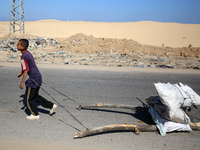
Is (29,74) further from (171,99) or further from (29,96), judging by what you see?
(171,99)

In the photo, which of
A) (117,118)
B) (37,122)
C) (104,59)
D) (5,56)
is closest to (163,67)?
(104,59)

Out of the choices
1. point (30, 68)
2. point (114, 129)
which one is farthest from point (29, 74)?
point (114, 129)

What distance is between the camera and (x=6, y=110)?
433cm

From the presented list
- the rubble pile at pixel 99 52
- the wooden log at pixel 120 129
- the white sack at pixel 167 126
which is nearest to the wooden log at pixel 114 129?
the wooden log at pixel 120 129

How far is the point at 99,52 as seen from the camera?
16.1 metres

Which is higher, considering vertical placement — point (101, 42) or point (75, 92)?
point (101, 42)

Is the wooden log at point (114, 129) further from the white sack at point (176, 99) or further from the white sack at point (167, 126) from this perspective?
the white sack at point (176, 99)

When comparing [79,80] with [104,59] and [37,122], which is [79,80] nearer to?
[37,122]

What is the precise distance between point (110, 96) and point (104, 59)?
8212mm

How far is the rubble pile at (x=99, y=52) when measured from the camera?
1378 centimetres

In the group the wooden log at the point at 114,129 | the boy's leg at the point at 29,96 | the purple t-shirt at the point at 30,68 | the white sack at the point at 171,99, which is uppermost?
the purple t-shirt at the point at 30,68

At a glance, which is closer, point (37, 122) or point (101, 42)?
point (37, 122)

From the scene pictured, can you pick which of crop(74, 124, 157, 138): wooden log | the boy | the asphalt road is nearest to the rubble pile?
the asphalt road

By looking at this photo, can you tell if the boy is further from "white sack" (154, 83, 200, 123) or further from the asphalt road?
"white sack" (154, 83, 200, 123)
